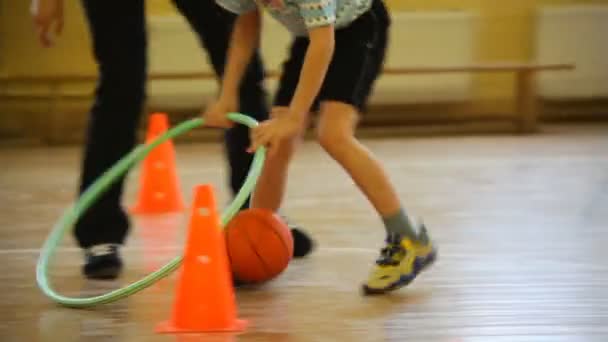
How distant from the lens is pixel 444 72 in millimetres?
5438

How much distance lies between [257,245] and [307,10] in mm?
559

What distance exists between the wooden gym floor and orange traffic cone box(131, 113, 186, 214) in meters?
0.15

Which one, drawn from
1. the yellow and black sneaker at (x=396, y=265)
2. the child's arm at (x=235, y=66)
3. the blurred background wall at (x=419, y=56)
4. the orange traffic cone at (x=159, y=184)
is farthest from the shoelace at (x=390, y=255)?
the blurred background wall at (x=419, y=56)

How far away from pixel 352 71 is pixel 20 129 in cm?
395

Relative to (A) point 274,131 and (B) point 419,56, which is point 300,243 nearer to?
(A) point 274,131

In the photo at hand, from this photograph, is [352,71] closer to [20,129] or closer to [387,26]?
[387,26]

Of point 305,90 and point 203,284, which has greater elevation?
point 305,90

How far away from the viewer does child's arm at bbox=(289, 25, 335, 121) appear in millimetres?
1861

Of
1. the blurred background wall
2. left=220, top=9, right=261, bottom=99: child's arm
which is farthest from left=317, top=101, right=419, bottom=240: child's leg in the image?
the blurred background wall

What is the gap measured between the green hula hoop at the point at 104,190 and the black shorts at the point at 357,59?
0.66 ft

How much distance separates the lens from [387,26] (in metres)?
2.14

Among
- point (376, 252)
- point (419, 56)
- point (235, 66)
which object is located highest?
point (235, 66)

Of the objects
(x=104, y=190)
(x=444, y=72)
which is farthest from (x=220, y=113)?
(x=444, y=72)

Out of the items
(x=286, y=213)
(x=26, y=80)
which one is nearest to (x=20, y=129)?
(x=26, y=80)
